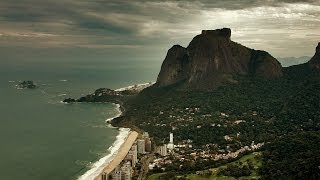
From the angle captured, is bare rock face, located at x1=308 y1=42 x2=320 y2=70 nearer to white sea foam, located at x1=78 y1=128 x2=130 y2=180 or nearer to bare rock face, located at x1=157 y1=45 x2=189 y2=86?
bare rock face, located at x1=157 y1=45 x2=189 y2=86

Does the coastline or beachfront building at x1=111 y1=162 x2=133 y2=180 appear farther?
the coastline

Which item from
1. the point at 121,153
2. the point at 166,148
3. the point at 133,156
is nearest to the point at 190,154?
the point at 166,148

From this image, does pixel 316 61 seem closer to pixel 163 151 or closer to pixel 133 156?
pixel 163 151

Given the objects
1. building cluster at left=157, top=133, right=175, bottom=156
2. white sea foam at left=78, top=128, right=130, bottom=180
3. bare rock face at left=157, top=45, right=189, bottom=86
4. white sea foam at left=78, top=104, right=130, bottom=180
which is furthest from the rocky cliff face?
building cluster at left=157, top=133, right=175, bottom=156

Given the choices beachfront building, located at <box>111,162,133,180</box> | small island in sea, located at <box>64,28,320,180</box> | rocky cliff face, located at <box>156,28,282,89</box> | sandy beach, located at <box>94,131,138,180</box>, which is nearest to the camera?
beachfront building, located at <box>111,162,133,180</box>

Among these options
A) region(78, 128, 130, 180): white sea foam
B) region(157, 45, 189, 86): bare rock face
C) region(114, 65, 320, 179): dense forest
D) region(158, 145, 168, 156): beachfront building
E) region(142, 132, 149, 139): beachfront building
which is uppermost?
region(157, 45, 189, 86): bare rock face

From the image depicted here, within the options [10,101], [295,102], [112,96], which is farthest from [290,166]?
[10,101]

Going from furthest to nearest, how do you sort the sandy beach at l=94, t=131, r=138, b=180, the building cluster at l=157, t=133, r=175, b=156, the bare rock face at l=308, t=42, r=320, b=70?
the bare rock face at l=308, t=42, r=320, b=70 → the building cluster at l=157, t=133, r=175, b=156 → the sandy beach at l=94, t=131, r=138, b=180
